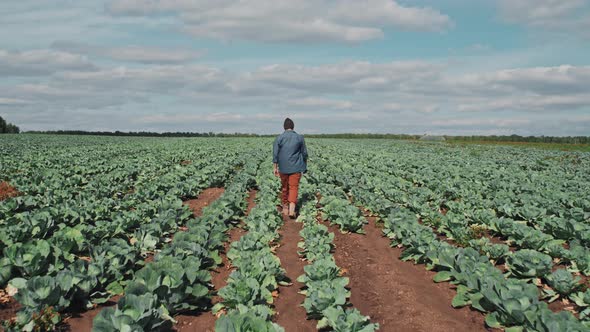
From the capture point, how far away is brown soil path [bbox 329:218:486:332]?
547 centimetres

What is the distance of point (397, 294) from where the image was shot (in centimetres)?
637

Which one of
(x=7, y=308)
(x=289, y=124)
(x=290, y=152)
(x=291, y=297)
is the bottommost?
(x=291, y=297)

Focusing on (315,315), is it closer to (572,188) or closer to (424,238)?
(424,238)

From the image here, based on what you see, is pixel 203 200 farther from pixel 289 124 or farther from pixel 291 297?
pixel 291 297

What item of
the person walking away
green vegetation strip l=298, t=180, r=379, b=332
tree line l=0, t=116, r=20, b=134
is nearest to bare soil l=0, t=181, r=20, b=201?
the person walking away

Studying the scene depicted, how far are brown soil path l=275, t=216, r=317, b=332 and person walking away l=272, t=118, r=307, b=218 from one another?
6.37ft

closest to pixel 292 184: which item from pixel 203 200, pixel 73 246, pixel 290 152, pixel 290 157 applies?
pixel 290 157

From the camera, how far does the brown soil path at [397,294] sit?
5469 millimetres

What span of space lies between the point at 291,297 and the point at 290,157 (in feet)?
17.5

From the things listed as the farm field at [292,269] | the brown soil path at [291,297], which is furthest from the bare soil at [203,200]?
the brown soil path at [291,297]

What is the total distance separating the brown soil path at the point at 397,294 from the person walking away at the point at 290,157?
9.06ft

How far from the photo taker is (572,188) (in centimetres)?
1458

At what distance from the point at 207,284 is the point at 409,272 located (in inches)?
131

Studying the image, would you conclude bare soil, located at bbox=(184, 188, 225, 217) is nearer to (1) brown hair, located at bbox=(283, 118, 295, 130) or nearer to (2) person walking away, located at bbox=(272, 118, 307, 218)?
(2) person walking away, located at bbox=(272, 118, 307, 218)
